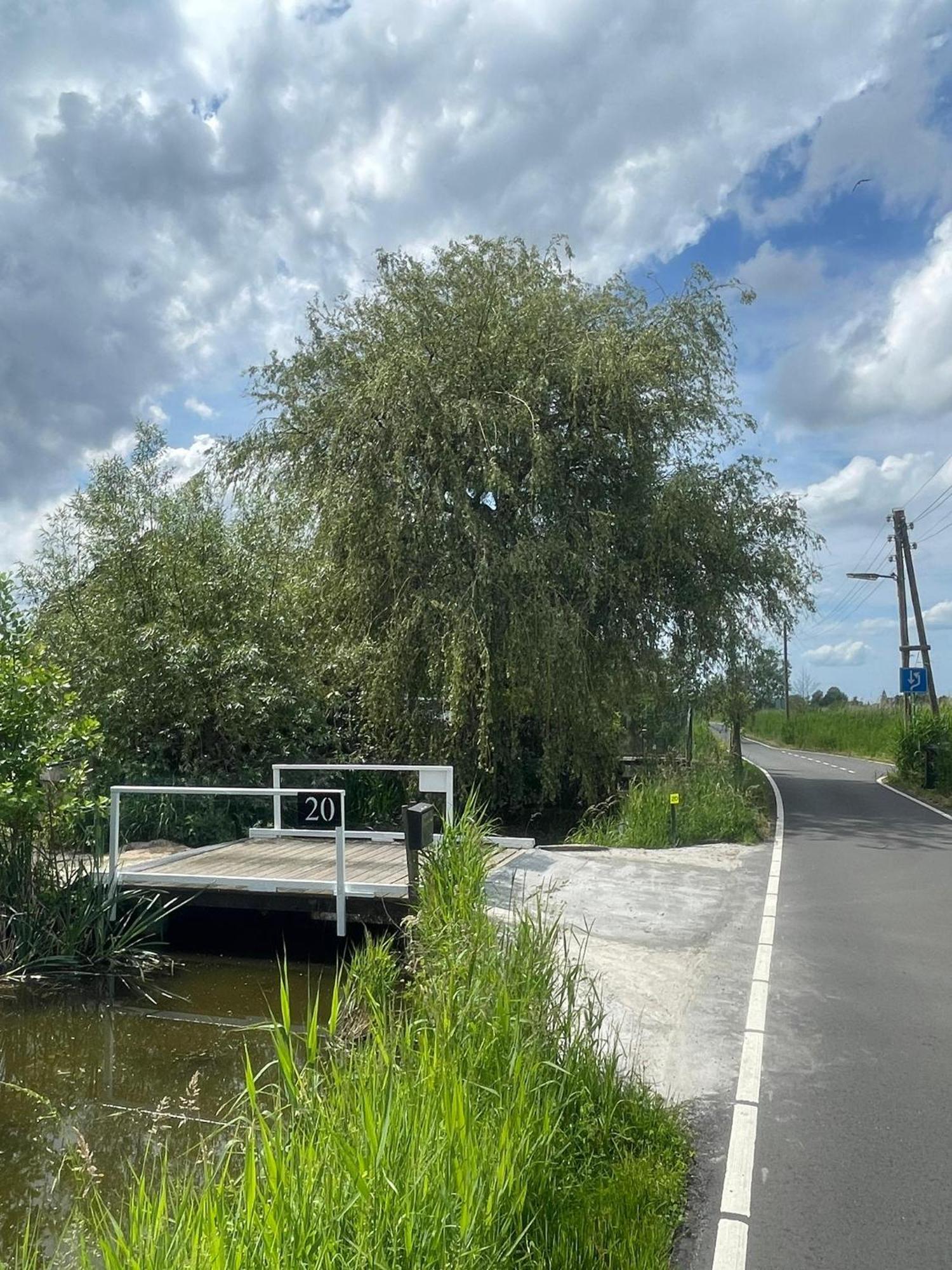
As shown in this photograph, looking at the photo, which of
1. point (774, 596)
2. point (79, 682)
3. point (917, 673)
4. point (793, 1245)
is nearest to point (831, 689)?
point (917, 673)

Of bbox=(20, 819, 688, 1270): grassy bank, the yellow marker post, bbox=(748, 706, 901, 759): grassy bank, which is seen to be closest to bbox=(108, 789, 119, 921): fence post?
bbox=(20, 819, 688, 1270): grassy bank

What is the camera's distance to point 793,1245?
4.20 m

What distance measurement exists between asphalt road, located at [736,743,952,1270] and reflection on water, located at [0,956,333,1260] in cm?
323

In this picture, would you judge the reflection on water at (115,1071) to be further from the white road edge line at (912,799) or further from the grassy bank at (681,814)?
the white road edge line at (912,799)

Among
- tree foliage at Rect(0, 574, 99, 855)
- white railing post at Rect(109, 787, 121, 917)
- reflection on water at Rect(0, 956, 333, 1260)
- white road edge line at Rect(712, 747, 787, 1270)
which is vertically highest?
tree foliage at Rect(0, 574, 99, 855)

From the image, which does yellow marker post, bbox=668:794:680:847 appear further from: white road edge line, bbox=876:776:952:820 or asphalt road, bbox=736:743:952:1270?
white road edge line, bbox=876:776:952:820

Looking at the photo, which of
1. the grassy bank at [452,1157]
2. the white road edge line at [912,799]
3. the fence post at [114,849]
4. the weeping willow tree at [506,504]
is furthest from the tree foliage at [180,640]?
the white road edge line at [912,799]

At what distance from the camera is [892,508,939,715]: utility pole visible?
29.9 metres

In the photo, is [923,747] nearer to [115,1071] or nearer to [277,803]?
[277,803]

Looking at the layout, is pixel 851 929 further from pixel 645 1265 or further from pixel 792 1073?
pixel 645 1265

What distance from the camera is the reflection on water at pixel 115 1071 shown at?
5898 mm

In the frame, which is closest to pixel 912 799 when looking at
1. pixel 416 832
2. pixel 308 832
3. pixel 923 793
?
pixel 923 793

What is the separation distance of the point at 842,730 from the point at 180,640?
42.3m

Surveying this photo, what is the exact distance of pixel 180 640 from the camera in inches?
621
